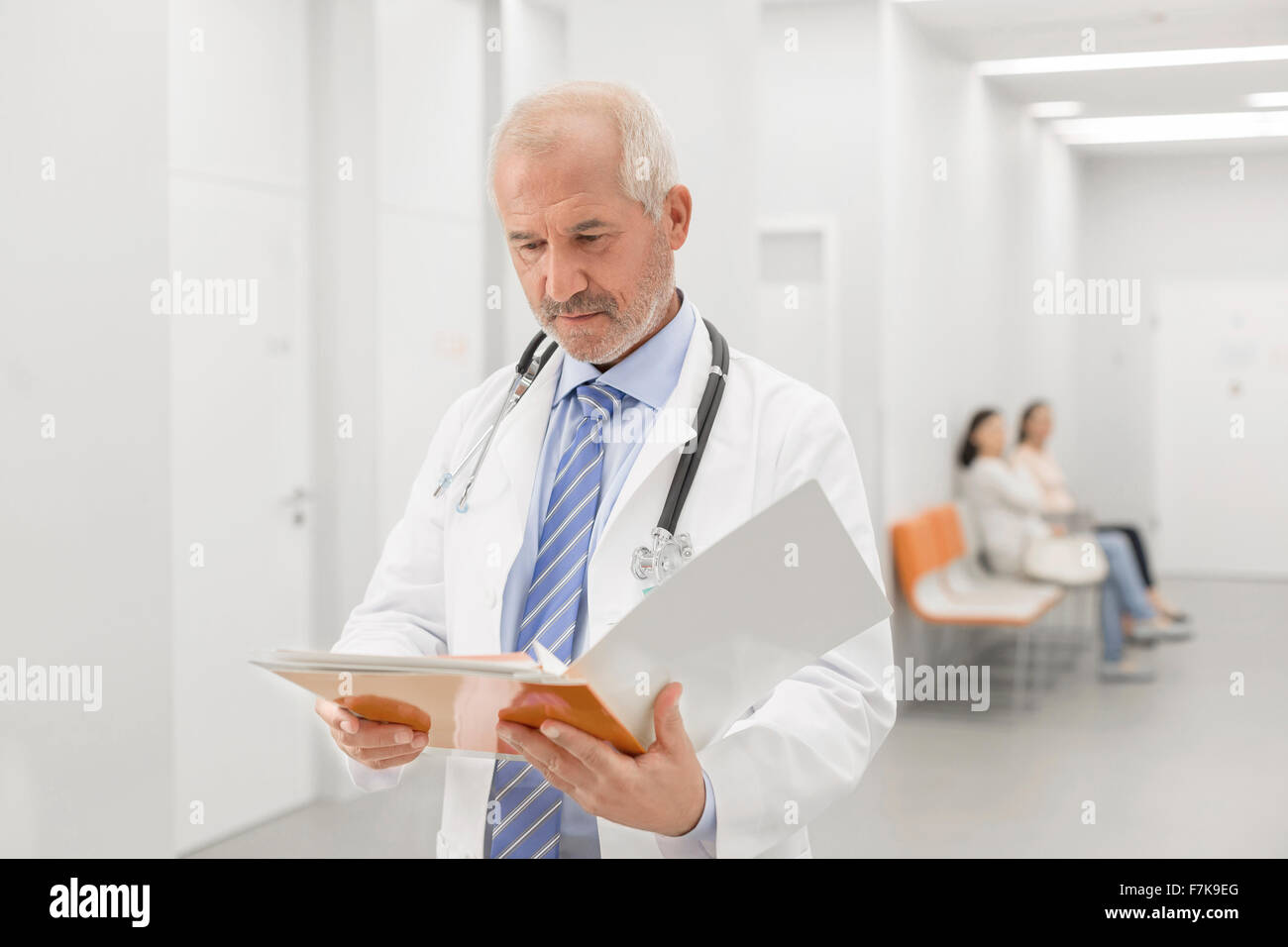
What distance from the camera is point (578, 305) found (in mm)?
1304

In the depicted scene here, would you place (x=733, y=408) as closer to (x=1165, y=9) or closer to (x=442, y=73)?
(x=442, y=73)

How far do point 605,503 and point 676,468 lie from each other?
0.09 meters

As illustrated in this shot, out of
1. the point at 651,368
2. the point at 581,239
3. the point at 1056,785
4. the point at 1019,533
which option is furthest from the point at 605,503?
the point at 1019,533

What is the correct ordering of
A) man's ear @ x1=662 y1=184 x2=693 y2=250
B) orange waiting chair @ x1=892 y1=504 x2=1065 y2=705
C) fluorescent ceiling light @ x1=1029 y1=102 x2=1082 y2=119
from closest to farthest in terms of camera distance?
man's ear @ x1=662 y1=184 x2=693 y2=250
orange waiting chair @ x1=892 y1=504 x2=1065 y2=705
fluorescent ceiling light @ x1=1029 y1=102 x2=1082 y2=119

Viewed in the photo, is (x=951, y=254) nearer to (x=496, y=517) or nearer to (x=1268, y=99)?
(x=1268, y=99)

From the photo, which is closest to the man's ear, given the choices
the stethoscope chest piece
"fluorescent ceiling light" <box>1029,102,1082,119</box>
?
the stethoscope chest piece

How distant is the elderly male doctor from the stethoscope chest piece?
2cm

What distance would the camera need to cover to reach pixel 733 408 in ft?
4.47

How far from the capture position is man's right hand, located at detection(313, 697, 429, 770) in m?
1.14

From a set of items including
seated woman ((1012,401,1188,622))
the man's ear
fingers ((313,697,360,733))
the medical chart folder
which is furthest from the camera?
seated woman ((1012,401,1188,622))

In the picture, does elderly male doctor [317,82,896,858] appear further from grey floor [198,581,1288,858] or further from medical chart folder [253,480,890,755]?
grey floor [198,581,1288,858]
